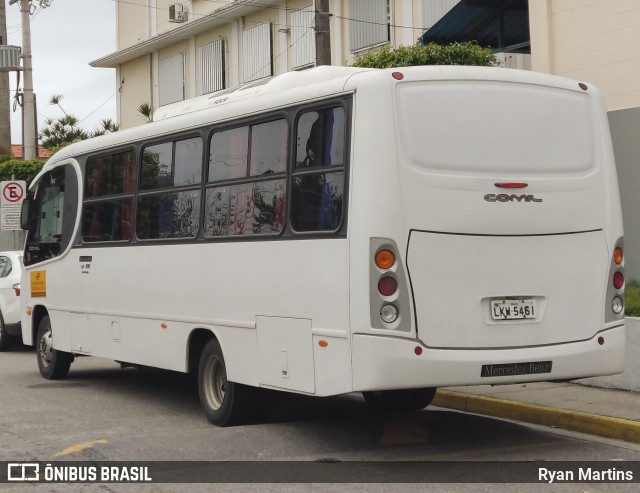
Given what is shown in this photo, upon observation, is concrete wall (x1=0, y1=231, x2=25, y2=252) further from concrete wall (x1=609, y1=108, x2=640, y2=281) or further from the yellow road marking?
the yellow road marking

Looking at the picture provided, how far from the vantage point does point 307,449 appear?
8.73 metres

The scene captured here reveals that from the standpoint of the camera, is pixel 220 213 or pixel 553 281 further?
pixel 220 213

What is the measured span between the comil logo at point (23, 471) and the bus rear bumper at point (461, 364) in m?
2.37

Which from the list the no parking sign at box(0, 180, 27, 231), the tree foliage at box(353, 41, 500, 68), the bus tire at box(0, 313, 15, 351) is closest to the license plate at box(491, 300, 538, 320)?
the tree foliage at box(353, 41, 500, 68)

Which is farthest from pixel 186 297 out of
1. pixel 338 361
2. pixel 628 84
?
pixel 628 84

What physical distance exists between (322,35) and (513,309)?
8913 mm

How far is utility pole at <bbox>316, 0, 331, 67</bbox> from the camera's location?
52.5 feet

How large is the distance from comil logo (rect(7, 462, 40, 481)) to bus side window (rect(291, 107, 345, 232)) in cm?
266

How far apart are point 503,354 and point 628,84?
786 cm

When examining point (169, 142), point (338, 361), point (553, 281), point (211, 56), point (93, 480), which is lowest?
point (93, 480)

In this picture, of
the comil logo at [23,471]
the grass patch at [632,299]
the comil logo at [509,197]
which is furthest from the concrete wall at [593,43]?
the comil logo at [23,471]

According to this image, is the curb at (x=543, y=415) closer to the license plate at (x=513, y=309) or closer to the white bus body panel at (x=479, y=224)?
the white bus body panel at (x=479, y=224)

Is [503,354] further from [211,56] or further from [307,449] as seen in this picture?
[211,56]

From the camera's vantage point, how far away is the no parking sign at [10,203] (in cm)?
2312
